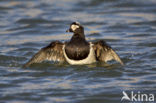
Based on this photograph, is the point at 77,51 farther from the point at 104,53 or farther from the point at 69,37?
the point at 69,37

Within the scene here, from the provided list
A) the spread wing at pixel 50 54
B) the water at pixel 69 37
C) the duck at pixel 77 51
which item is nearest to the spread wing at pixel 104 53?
the duck at pixel 77 51

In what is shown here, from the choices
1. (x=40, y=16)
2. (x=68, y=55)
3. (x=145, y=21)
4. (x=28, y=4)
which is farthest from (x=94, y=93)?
(x=28, y=4)

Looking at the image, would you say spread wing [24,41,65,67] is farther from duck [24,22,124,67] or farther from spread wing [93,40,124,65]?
spread wing [93,40,124,65]

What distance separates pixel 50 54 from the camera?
10133 millimetres

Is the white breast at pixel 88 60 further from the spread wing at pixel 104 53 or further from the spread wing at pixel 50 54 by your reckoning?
the spread wing at pixel 50 54

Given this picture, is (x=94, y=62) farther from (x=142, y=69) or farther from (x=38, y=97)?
(x=38, y=97)

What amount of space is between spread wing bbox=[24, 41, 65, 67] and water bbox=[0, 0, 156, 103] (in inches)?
5.7

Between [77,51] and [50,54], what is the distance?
33.1 inches

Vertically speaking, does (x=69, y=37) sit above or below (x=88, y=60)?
above

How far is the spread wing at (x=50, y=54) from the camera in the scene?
9.91m

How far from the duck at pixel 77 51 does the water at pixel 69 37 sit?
15 centimetres

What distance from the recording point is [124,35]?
13.1 metres

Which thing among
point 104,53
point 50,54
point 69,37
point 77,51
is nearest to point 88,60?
point 77,51

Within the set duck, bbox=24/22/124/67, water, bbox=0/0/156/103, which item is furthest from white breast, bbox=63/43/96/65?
water, bbox=0/0/156/103
